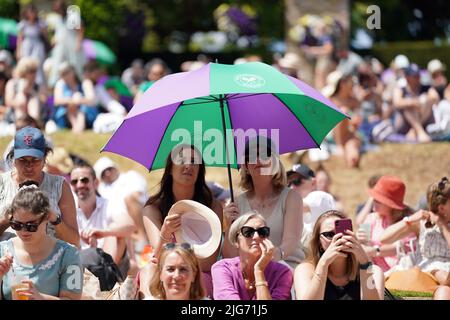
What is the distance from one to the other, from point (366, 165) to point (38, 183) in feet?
24.0

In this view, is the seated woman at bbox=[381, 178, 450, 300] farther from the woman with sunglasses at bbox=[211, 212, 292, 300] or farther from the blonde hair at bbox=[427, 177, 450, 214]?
the woman with sunglasses at bbox=[211, 212, 292, 300]

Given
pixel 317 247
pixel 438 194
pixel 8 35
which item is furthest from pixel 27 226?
pixel 8 35

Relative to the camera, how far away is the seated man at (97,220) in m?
9.39

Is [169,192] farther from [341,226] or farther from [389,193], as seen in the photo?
[389,193]

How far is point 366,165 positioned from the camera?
14.2m

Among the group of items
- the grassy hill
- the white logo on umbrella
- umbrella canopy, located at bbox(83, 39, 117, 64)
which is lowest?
the white logo on umbrella

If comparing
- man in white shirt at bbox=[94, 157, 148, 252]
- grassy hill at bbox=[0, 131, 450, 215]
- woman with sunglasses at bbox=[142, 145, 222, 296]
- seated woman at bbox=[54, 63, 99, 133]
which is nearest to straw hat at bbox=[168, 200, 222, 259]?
woman with sunglasses at bbox=[142, 145, 222, 296]

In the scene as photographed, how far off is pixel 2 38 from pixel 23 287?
15.3 m

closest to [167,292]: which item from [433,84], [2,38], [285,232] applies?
[285,232]

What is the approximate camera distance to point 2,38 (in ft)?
69.6

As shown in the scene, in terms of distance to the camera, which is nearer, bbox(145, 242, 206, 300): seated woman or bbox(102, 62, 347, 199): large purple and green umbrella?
bbox(145, 242, 206, 300): seated woman

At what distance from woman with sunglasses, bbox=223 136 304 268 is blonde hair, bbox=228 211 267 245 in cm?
49

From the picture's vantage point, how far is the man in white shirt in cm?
1037

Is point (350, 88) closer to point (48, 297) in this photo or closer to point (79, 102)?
point (79, 102)
